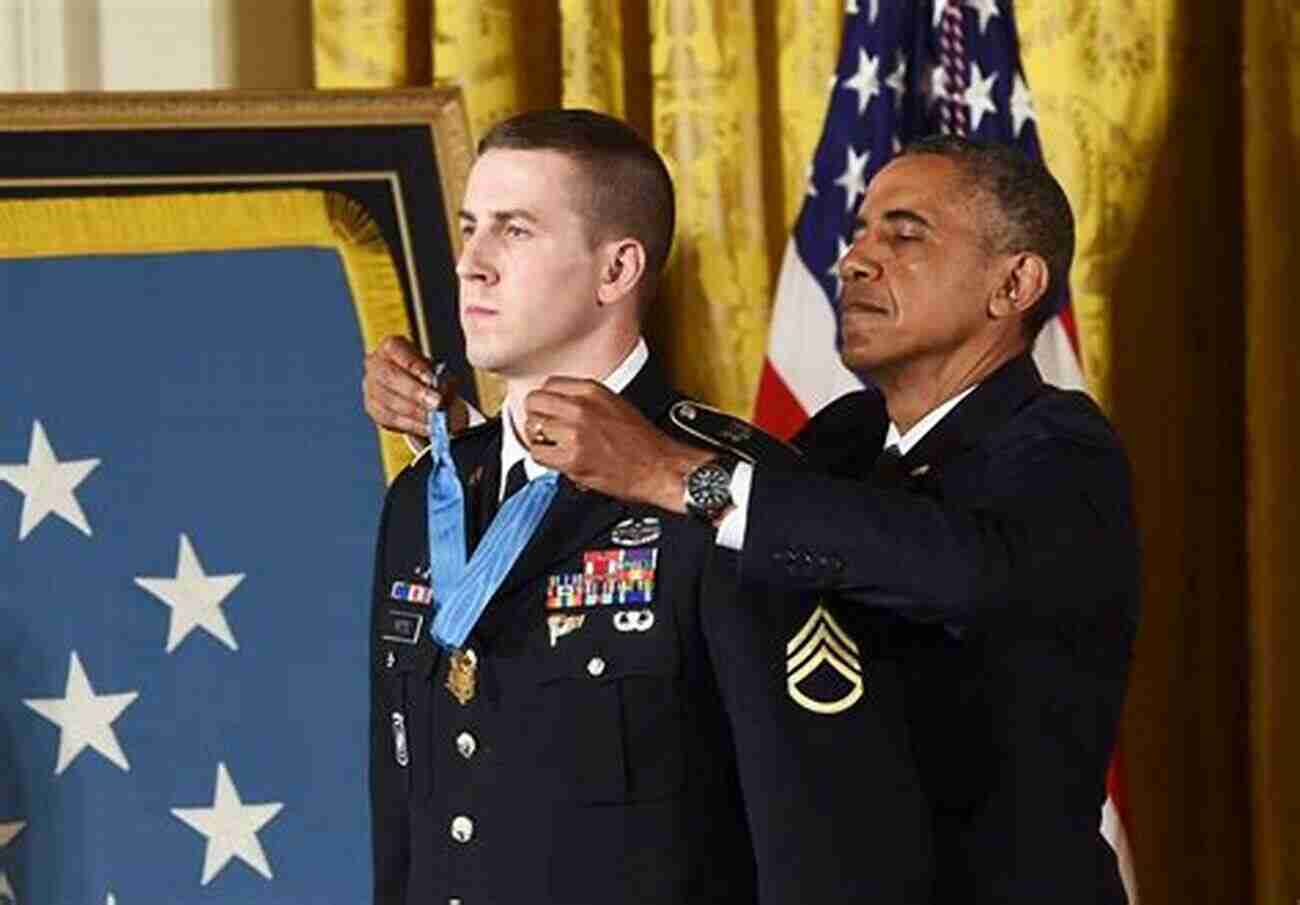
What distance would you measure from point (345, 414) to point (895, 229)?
0.97m

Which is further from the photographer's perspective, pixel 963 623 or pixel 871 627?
pixel 871 627

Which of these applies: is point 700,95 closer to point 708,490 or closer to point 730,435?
point 730,435

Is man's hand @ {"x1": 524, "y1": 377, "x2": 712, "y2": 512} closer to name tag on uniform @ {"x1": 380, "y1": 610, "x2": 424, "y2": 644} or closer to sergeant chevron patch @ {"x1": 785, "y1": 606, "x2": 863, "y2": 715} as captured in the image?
sergeant chevron patch @ {"x1": 785, "y1": 606, "x2": 863, "y2": 715}

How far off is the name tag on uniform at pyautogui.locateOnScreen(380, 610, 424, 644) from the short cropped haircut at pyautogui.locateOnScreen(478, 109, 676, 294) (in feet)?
1.13

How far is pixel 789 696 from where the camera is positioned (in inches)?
84.4

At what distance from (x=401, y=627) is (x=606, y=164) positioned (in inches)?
16.9

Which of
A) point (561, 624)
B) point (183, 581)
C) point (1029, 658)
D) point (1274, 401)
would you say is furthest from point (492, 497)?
point (1274, 401)

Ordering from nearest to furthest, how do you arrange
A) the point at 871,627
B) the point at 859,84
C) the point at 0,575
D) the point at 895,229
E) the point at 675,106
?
the point at 871,627 < the point at 895,229 < the point at 0,575 < the point at 859,84 < the point at 675,106

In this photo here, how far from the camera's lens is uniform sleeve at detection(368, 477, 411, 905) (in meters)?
2.41

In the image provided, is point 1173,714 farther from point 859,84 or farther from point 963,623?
point 963,623

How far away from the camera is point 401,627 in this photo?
234cm

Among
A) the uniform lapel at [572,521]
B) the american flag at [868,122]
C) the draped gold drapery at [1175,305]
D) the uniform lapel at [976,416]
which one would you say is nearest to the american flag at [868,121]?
the american flag at [868,122]

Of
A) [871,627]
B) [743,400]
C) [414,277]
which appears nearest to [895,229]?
[871,627]

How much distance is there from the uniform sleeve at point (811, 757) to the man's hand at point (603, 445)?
0.11m
